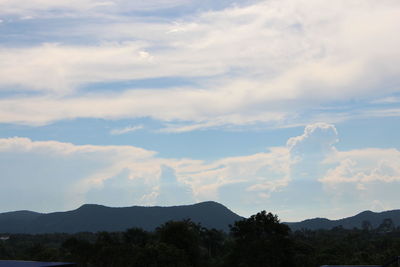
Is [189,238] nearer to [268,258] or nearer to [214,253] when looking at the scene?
[268,258]

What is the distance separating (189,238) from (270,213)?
71.7ft

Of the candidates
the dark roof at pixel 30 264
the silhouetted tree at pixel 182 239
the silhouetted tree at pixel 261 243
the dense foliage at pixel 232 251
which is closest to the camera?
the dark roof at pixel 30 264

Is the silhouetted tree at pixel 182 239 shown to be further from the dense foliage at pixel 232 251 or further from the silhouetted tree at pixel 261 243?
the silhouetted tree at pixel 261 243

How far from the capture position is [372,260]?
11131 centimetres

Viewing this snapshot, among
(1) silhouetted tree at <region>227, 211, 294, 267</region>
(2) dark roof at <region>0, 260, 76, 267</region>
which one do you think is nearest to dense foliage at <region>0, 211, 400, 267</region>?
(1) silhouetted tree at <region>227, 211, 294, 267</region>

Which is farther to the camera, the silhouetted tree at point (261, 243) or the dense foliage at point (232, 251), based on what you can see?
the dense foliage at point (232, 251)

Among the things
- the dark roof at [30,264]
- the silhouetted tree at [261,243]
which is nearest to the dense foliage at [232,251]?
the silhouetted tree at [261,243]

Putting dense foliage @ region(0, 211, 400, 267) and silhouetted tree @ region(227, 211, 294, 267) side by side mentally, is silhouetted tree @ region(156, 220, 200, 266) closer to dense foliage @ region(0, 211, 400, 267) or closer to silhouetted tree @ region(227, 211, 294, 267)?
dense foliage @ region(0, 211, 400, 267)

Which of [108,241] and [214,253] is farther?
[214,253]

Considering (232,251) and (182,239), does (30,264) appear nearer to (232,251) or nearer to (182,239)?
(232,251)

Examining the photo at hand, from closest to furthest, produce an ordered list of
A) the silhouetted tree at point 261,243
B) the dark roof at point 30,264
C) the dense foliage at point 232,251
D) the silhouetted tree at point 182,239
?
the dark roof at point 30,264, the silhouetted tree at point 261,243, the dense foliage at point 232,251, the silhouetted tree at point 182,239

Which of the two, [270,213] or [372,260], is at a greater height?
[270,213]

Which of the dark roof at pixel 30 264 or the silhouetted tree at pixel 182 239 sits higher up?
the silhouetted tree at pixel 182 239

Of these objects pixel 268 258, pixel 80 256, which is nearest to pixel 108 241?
pixel 80 256
